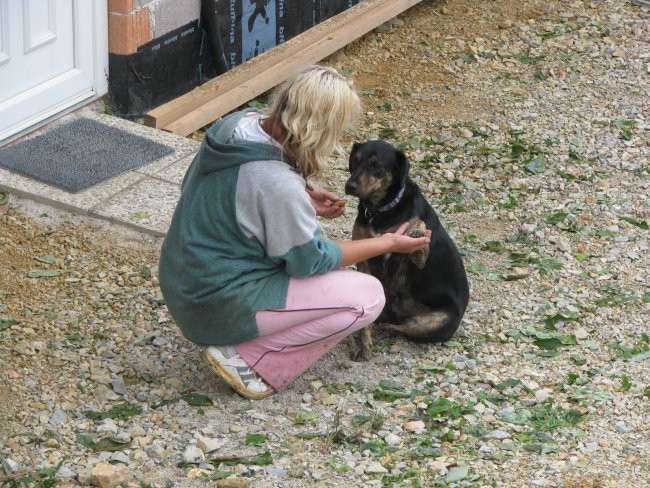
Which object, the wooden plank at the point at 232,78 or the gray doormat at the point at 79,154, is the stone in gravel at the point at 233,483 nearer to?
the gray doormat at the point at 79,154

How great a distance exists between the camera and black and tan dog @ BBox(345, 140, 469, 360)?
4.67m

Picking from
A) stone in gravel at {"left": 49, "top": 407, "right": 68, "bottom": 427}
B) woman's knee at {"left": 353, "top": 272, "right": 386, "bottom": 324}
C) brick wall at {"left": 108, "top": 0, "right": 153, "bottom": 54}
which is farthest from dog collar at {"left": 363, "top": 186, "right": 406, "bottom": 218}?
brick wall at {"left": 108, "top": 0, "right": 153, "bottom": 54}

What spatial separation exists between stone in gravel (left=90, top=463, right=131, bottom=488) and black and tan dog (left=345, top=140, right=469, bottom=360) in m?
1.47

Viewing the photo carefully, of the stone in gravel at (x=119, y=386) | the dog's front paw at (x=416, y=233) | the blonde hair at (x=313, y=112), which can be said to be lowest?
the stone in gravel at (x=119, y=386)

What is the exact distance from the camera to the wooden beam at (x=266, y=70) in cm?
698

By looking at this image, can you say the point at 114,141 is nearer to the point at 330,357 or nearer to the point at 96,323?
the point at 96,323

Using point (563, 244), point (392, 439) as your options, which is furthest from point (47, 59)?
point (392, 439)

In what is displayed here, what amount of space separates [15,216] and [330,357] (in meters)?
2.03

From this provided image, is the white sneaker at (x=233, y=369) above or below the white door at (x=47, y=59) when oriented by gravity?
below

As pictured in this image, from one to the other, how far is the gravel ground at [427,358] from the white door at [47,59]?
0.77 m

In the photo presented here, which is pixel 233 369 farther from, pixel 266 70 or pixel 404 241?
pixel 266 70

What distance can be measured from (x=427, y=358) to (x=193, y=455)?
1.50m

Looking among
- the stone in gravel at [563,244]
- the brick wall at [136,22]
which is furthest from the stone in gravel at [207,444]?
the brick wall at [136,22]

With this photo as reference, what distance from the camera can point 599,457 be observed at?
4133mm
